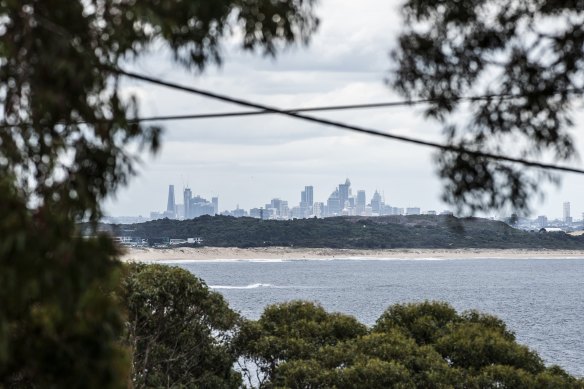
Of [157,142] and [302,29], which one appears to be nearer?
[157,142]

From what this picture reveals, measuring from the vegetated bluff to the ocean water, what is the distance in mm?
3425

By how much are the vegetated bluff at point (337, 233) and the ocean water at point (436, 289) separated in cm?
343

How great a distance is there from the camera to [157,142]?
17.1ft

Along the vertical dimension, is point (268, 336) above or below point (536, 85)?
below

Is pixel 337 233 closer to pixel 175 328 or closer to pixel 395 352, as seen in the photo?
pixel 175 328

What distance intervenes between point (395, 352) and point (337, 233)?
422 feet

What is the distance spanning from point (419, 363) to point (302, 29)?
12.9 m

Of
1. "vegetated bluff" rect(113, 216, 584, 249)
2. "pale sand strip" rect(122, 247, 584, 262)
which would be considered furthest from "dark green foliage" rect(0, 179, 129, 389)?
"vegetated bluff" rect(113, 216, 584, 249)

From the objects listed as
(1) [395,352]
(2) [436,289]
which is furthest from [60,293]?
(2) [436,289]

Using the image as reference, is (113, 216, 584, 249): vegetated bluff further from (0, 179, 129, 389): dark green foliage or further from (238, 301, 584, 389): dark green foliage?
(0, 179, 129, 389): dark green foliage

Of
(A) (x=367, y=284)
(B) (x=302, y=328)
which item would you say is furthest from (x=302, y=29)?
(A) (x=367, y=284)

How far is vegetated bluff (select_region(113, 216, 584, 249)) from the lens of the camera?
5605 inches

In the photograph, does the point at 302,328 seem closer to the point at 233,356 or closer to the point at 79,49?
the point at 233,356

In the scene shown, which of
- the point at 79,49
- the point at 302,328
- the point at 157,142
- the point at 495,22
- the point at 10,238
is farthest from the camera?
the point at 302,328
